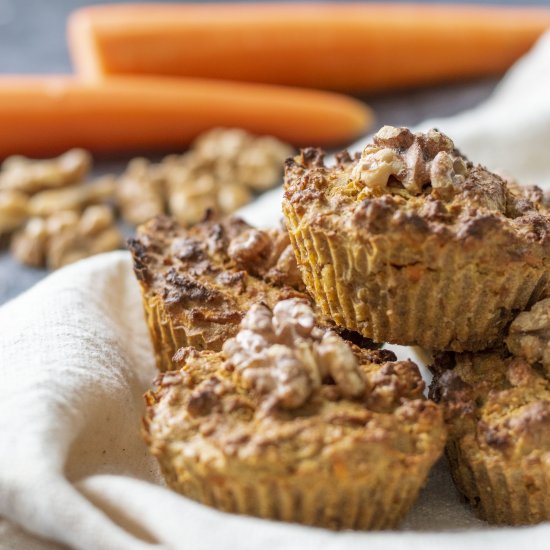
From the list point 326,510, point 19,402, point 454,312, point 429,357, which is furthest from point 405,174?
point 19,402

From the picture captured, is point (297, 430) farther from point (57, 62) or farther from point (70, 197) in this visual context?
point (57, 62)

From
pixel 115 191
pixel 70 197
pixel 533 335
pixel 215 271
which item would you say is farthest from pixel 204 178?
pixel 533 335

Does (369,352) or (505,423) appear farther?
(369,352)

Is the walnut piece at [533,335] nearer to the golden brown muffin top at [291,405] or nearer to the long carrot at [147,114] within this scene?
the golden brown muffin top at [291,405]

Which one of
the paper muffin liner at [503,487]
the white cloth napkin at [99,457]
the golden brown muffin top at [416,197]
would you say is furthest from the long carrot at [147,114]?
the paper muffin liner at [503,487]

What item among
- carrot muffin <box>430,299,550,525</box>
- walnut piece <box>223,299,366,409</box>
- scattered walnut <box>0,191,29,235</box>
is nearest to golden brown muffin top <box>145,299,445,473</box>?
walnut piece <box>223,299,366,409</box>

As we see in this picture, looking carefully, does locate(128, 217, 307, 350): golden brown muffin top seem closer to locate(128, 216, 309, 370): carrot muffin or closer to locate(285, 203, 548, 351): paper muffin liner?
locate(128, 216, 309, 370): carrot muffin
